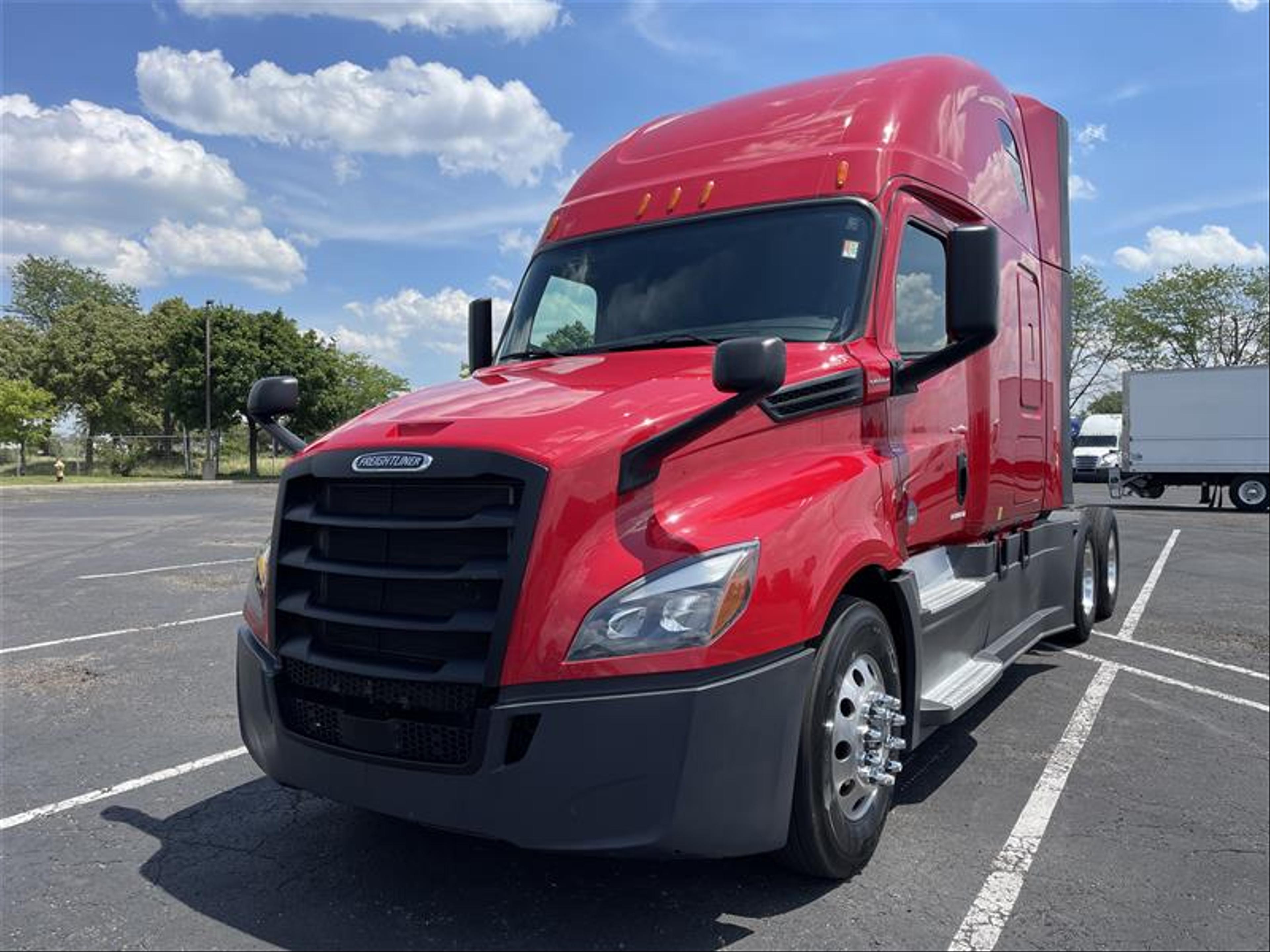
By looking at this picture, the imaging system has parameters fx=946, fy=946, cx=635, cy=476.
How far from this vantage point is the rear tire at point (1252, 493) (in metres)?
24.5

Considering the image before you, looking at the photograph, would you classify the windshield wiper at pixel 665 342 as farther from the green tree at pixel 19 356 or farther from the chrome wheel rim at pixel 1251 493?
the green tree at pixel 19 356

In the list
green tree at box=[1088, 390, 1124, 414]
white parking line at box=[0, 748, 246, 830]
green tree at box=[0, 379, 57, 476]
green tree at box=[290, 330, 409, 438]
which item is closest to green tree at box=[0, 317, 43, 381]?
green tree at box=[0, 379, 57, 476]

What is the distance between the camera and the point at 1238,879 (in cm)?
371

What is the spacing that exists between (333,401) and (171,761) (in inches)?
1588

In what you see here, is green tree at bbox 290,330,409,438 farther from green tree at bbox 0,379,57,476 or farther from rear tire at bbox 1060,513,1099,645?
rear tire at bbox 1060,513,1099,645

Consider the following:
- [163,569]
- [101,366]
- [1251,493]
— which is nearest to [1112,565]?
[163,569]

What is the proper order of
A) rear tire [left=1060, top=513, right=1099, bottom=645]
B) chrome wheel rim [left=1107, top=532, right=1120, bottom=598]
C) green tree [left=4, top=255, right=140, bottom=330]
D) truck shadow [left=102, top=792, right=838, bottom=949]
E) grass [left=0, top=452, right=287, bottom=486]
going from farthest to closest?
green tree [left=4, top=255, right=140, bottom=330] → grass [left=0, top=452, right=287, bottom=486] → chrome wheel rim [left=1107, top=532, right=1120, bottom=598] → rear tire [left=1060, top=513, right=1099, bottom=645] → truck shadow [left=102, top=792, right=838, bottom=949]

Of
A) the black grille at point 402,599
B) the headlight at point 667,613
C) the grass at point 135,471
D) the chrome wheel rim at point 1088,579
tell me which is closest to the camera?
the headlight at point 667,613

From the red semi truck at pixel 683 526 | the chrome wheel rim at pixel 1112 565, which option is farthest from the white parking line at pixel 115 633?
the chrome wheel rim at pixel 1112 565

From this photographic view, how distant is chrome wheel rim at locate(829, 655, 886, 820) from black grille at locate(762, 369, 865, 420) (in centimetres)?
95

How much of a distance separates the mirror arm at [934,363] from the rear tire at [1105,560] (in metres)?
5.21

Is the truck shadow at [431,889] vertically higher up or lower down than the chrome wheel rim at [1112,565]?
lower down

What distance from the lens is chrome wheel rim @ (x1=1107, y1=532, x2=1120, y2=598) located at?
883cm

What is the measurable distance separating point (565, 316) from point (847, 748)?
2488 millimetres
